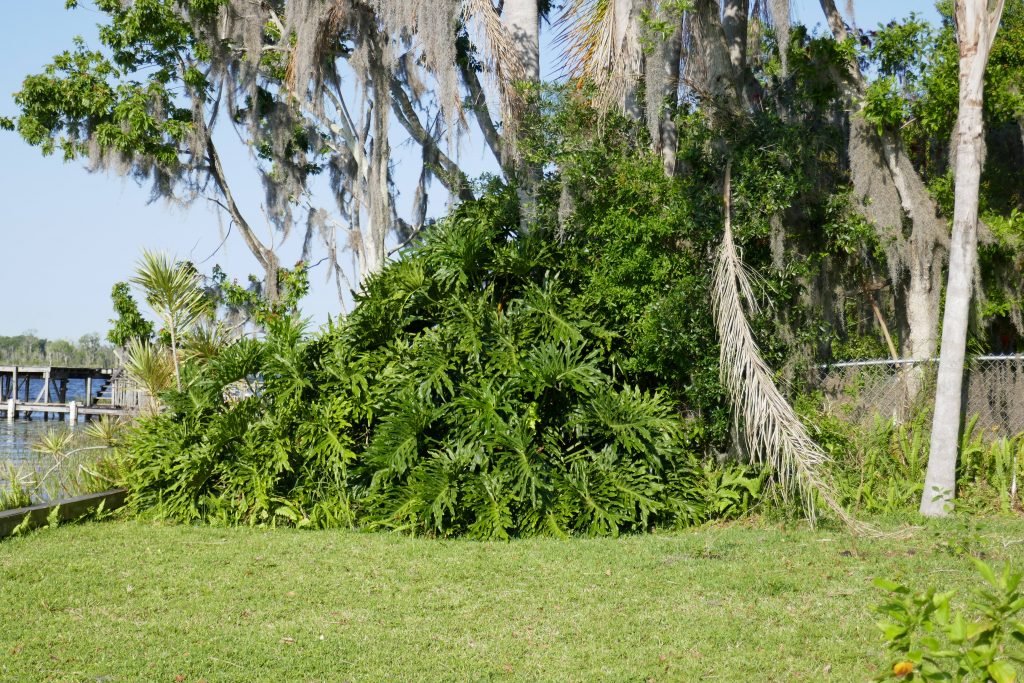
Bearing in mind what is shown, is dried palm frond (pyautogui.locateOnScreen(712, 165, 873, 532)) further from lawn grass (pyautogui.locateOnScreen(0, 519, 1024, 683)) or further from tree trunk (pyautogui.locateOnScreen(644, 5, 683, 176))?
tree trunk (pyautogui.locateOnScreen(644, 5, 683, 176))

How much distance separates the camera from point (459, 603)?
6203 millimetres

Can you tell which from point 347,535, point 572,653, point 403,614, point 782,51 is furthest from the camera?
point 782,51

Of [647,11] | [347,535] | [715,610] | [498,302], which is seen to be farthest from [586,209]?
[715,610]

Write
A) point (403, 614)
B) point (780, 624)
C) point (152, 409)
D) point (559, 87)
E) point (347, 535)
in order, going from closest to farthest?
point (780, 624) → point (403, 614) → point (347, 535) → point (559, 87) → point (152, 409)

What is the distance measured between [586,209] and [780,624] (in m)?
5.07

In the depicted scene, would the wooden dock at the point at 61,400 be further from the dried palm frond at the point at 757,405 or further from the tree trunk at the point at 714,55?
the dried palm frond at the point at 757,405

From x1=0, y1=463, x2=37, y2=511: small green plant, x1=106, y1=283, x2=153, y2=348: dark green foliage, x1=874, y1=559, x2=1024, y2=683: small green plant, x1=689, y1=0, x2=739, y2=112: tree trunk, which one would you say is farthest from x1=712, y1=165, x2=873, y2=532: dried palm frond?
x1=106, y1=283, x2=153, y2=348: dark green foliage

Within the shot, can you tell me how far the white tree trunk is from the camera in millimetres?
11234

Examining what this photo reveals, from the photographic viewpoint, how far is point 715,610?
5.89 meters

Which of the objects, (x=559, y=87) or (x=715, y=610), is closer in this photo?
(x=715, y=610)

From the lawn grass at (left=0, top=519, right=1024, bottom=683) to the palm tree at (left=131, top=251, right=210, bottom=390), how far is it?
2736 mm

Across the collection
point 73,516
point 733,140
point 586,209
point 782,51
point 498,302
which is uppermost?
point 782,51

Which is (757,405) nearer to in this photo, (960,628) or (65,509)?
(960,628)

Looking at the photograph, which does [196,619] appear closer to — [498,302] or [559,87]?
[498,302]
